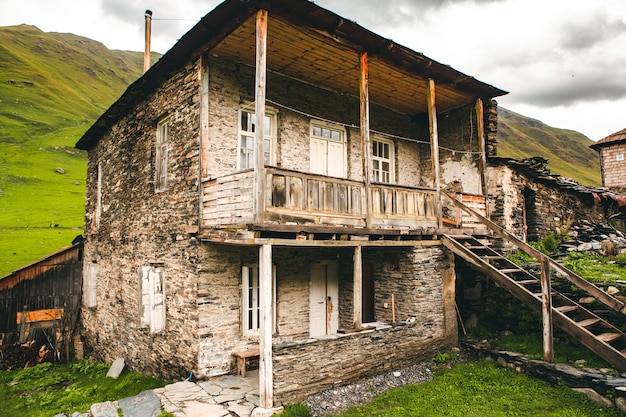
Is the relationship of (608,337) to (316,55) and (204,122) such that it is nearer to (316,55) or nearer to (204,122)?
(316,55)

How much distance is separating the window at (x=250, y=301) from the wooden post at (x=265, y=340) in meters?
2.08

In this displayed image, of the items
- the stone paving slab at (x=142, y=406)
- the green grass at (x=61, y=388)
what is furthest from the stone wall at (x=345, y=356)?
Result: the green grass at (x=61, y=388)

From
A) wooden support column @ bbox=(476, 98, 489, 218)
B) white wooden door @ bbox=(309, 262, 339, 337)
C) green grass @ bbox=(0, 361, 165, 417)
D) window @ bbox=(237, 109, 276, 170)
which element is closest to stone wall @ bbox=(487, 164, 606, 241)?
wooden support column @ bbox=(476, 98, 489, 218)

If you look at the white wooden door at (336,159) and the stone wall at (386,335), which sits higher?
the white wooden door at (336,159)

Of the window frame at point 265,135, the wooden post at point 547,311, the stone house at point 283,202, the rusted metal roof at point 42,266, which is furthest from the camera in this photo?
the rusted metal roof at point 42,266

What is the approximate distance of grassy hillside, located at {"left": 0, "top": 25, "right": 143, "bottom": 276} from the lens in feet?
81.7

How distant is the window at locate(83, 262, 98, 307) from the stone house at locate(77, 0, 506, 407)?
4.22 ft

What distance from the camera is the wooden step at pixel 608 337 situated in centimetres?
705

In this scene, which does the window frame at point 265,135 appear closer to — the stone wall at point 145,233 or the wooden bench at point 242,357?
the stone wall at point 145,233

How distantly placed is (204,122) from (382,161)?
6.21 meters

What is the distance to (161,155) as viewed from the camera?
10148 mm

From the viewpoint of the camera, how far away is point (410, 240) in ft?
30.2

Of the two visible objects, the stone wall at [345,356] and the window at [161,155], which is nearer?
the stone wall at [345,356]

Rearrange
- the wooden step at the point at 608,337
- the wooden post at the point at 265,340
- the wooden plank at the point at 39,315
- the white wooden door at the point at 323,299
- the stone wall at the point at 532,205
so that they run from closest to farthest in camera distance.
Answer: the wooden post at the point at 265,340 → the wooden step at the point at 608,337 → the white wooden door at the point at 323,299 → the stone wall at the point at 532,205 → the wooden plank at the point at 39,315
